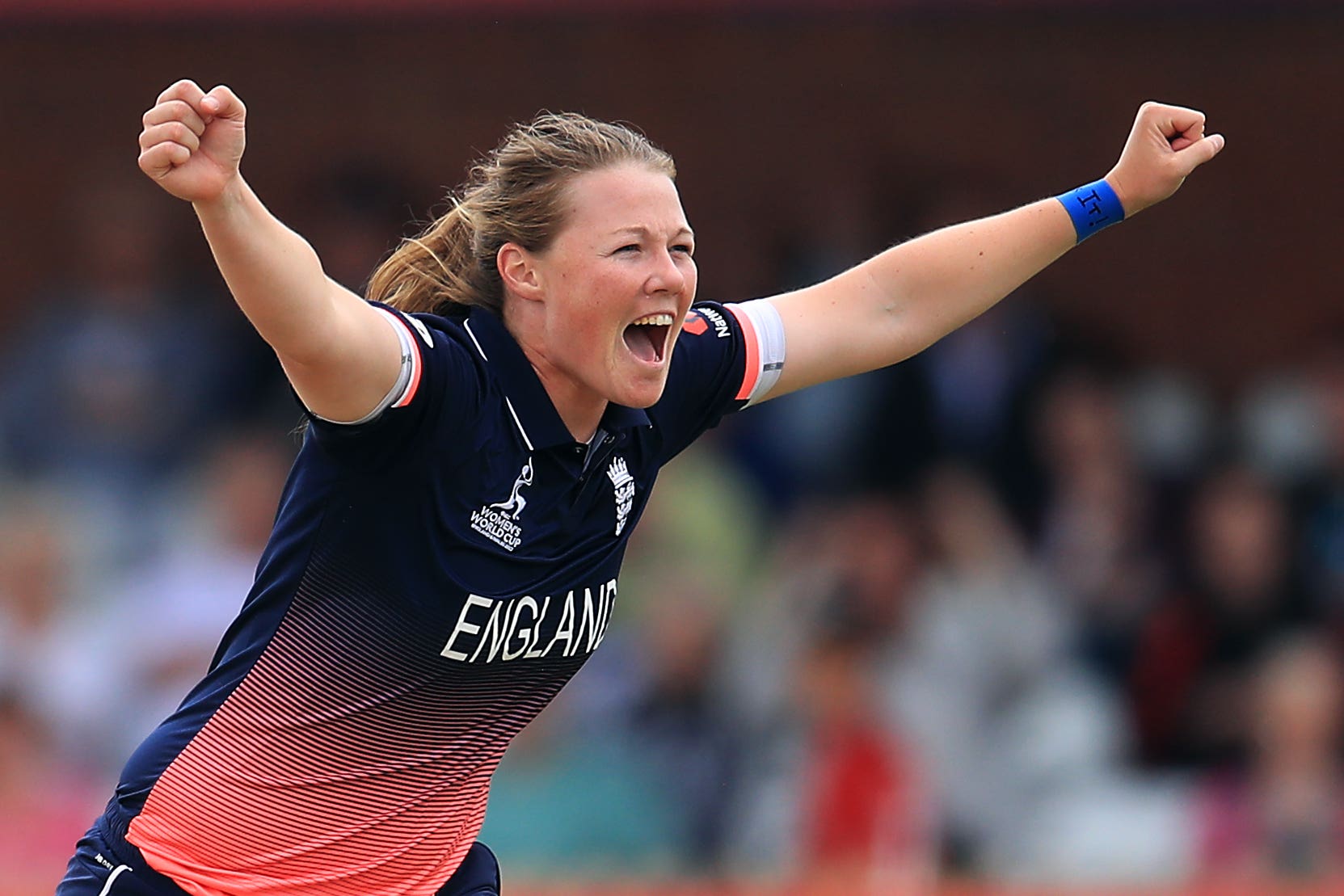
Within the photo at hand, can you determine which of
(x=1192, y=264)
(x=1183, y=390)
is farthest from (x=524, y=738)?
(x=1192, y=264)

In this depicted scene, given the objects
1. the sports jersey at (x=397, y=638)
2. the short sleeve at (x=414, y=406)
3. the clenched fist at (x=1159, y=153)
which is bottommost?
the sports jersey at (x=397, y=638)

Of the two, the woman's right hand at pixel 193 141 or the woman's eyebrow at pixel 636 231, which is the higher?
the woman's eyebrow at pixel 636 231

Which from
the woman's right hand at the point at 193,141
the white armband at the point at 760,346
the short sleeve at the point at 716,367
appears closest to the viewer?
the woman's right hand at the point at 193,141

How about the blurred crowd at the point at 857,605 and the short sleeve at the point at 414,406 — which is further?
the blurred crowd at the point at 857,605

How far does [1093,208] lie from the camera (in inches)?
152

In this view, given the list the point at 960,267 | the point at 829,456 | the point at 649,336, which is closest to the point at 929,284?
the point at 960,267

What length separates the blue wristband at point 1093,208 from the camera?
387 centimetres

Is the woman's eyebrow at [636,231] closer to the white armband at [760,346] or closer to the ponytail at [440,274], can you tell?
the ponytail at [440,274]

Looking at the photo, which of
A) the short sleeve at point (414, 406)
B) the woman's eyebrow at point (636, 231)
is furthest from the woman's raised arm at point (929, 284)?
the short sleeve at point (414, 406)

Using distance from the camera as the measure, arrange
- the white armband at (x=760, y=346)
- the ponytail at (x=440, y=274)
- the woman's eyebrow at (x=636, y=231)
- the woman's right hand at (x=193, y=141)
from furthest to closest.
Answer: the white armband at (x=760, y=346), the ponytail at (x=440, y=274), the woman's eyebrow at (x=636, y=231), the woman's right hand at (x=193, y=141)

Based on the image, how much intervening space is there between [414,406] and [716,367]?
2.74 ft

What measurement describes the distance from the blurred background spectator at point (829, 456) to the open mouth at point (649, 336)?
305 cm

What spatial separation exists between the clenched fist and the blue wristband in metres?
0.02

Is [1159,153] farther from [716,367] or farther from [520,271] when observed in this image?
[520,271]
